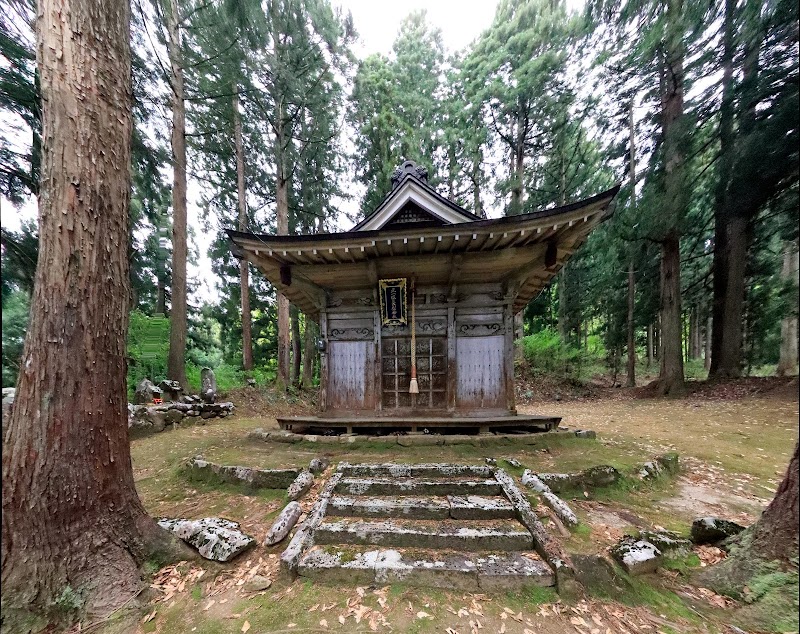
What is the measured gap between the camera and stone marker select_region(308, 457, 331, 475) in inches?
176

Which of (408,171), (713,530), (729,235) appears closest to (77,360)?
(713,530)

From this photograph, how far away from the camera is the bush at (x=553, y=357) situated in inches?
591

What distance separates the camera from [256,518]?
3.55m

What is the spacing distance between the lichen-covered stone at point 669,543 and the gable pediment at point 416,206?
6132 mm

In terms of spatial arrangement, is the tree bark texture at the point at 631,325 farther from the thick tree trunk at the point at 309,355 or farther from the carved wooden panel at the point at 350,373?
the thick tree trunk at the point at 309,355

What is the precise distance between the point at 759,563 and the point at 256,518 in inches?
182

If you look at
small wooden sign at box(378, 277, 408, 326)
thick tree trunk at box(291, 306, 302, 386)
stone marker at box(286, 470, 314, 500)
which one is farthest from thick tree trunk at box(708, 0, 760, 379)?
thick tree trunk at box(291, 306, 302, 386)

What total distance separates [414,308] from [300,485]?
397 cm

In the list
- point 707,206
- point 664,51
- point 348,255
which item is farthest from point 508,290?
point 707,206

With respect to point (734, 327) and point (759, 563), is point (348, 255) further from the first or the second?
point (734, 327)

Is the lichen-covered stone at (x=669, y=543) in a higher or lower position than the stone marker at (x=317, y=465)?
higher

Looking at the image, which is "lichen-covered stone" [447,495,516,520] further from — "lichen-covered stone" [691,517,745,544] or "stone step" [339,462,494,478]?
"lichen-covered stone" [691,517,745,544]

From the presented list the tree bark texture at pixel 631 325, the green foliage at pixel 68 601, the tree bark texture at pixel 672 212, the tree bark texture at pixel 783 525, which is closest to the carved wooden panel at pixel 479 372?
the tree bark texture at pixel 783 525

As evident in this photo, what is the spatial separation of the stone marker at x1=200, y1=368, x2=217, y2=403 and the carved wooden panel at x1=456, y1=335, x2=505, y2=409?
26.6 ft
